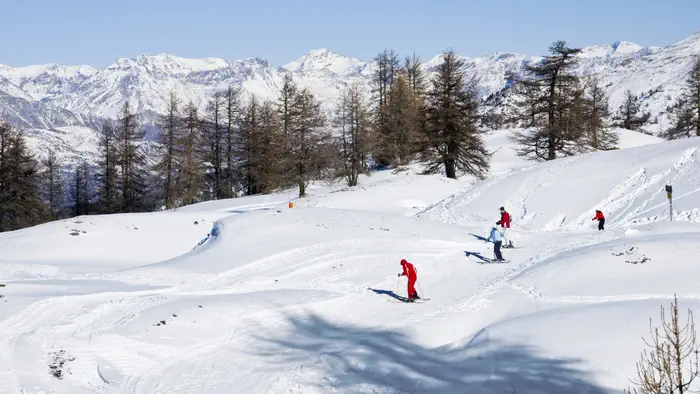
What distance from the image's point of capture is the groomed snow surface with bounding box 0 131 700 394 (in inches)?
427

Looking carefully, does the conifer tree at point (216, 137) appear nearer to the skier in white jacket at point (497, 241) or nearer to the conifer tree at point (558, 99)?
the conifer tree at point (558, 99)

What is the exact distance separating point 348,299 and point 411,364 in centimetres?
519

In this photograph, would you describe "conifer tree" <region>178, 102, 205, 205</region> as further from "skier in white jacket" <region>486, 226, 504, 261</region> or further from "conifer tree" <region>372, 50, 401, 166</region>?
"skier in white jacket" <region>486, 226, 504, 261</region>

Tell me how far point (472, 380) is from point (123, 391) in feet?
21.3

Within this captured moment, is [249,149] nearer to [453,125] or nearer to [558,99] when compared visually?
[453,125]

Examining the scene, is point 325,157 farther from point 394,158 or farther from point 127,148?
point 127,148

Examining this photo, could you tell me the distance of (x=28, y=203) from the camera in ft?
138

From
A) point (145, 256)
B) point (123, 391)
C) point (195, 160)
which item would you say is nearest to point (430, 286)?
point (123, 391)

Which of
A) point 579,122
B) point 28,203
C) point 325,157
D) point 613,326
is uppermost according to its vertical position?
point 579,122

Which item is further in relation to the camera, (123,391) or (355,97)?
(355,97)

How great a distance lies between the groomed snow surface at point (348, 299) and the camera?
10836 mm

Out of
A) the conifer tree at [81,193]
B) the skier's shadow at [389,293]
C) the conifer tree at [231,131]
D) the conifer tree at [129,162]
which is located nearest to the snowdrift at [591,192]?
the skier's shadow at [389,293]

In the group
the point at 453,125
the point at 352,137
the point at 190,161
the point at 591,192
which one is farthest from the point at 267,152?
the point at 591,192

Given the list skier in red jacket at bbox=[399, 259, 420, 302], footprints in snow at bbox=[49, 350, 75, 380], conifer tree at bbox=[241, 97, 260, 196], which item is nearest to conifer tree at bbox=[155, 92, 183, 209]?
conifer tree at bbox=[241, 97, 260, 196]
